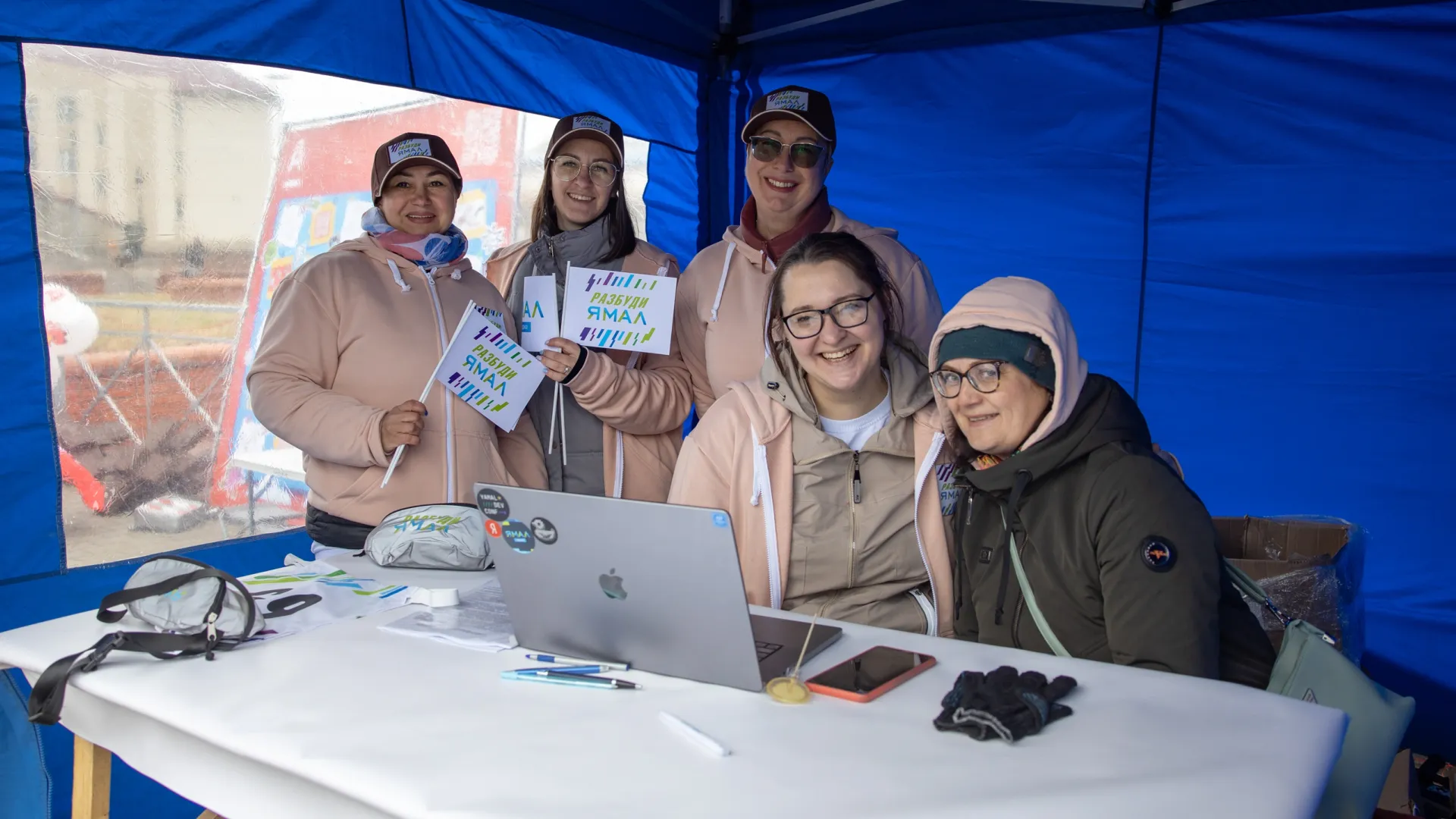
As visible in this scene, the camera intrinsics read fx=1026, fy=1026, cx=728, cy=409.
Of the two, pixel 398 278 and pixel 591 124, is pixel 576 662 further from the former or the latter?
pixel 591 124

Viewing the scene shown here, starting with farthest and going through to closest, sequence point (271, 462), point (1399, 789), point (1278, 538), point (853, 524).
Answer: point (271, 462) → point (1278, 538) → point (1399, 789) → point (853, 524)

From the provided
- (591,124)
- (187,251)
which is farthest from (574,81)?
(187,251)

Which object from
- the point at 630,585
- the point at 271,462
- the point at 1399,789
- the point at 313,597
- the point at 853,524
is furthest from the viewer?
the point at 271,462

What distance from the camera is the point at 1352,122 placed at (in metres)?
3.41

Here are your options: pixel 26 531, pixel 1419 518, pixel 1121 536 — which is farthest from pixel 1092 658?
pixel 26 531

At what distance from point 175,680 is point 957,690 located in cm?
126

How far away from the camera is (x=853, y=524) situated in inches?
91.1

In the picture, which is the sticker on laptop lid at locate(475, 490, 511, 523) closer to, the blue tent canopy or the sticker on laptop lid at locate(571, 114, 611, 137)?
the sticker on laptop lid at locate(571, 114, 611, 137)

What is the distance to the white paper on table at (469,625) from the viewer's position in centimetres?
186

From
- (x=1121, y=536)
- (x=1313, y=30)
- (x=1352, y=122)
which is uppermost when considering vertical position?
(x=1313, y=30)

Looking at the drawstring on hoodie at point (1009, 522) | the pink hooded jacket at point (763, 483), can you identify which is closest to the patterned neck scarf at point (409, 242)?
the pink hooded jacket at point (763, 483)

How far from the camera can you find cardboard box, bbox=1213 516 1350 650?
2.74m

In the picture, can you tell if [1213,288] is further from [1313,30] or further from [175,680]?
[175,680]

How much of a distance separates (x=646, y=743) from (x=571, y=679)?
278 millimetres
